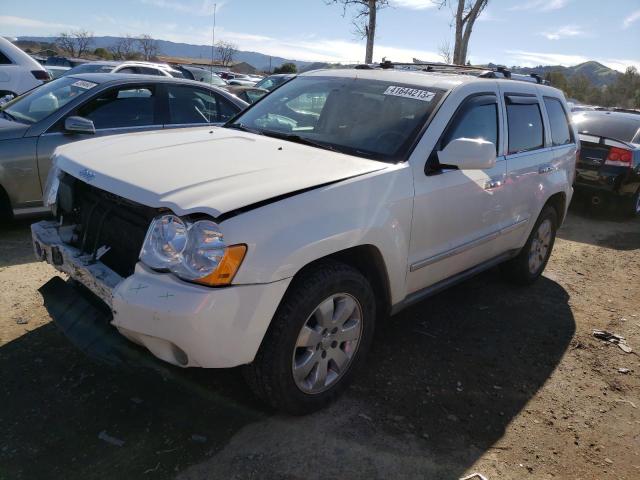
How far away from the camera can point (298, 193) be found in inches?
96.9

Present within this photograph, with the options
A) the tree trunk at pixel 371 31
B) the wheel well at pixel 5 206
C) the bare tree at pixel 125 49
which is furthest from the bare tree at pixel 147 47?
the wheel well at pixel 5 206

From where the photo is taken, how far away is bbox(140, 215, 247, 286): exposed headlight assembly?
2199 mm

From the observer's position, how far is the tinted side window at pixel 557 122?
4.65 metres

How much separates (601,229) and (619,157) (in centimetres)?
114

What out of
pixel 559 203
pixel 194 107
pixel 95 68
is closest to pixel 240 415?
pixel 559 203

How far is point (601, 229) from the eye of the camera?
757 cm

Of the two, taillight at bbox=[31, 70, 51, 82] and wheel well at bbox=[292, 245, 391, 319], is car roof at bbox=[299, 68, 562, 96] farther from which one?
taillight at bbox=[31, 70, 51, 82]

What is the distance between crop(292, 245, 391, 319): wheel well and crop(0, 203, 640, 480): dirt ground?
520mm

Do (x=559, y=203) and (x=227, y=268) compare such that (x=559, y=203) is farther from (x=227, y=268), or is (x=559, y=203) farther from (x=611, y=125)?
(x=611, y=125)

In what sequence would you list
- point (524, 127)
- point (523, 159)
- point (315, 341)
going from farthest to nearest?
point (524, 127) → point (523, 159) → point (315, 341)

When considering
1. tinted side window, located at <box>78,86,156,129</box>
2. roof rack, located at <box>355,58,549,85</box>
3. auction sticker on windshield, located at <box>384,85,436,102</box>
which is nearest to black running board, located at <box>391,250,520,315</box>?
auction sticker on windshield, located at <box>384,85,436,102</box>

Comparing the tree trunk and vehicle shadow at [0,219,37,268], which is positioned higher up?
the tree trunk

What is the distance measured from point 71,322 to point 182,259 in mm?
870

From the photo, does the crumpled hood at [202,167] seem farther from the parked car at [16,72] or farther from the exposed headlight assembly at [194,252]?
the parked car at [16,72]
